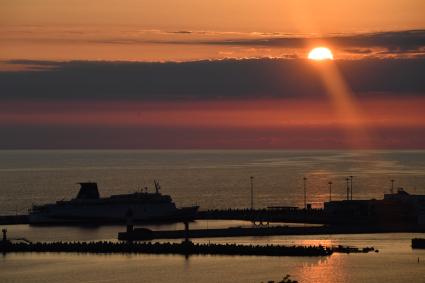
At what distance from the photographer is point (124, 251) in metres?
72.9

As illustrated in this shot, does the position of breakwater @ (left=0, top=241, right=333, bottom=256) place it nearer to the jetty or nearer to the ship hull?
the jetty

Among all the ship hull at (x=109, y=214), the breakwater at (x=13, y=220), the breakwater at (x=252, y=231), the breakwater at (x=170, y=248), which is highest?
the ship hull at (x=109, y=214)

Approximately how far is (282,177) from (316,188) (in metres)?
39.4

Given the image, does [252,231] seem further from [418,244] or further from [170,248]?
[418,244]

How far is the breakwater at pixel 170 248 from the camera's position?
229 feet

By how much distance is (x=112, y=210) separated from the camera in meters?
102

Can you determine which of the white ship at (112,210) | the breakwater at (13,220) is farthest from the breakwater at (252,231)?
the white ship at (112,210)

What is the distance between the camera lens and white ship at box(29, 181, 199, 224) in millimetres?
101125

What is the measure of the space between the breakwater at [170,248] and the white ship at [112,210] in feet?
82.5

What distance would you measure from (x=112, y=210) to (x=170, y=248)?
30.7 meters

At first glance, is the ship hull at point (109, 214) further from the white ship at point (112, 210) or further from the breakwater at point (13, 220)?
the breakwater at point (13, 220)

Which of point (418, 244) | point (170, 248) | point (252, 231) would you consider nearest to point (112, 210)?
point (252, 231)

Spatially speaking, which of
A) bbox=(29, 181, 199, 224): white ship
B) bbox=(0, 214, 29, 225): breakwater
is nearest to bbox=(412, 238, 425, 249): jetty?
bbox=(29, 181, 199, 224): white ship

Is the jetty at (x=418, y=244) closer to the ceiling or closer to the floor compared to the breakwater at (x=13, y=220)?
closer to the floor
